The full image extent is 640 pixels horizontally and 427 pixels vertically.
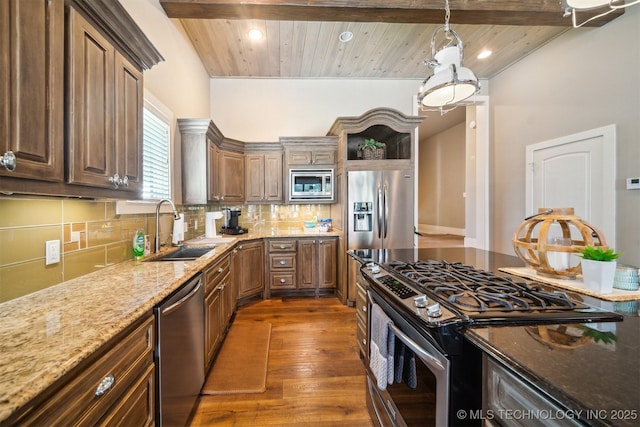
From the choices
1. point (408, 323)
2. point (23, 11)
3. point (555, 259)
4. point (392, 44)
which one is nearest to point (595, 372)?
point (408, 323)

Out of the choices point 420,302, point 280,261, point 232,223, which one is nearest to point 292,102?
point 232,223

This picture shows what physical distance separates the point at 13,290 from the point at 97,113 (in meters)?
0.86

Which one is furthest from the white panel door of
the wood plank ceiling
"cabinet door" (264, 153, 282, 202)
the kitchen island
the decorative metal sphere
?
"cabinet door" (264, 153, 282, 202)

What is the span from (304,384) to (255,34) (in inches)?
146

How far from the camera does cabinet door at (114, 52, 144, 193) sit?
137 centimetres

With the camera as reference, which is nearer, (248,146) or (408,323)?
(408,323)

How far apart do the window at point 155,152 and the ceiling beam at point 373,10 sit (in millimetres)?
1014

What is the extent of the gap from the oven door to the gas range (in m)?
0.11

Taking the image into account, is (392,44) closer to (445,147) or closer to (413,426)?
(413,426)

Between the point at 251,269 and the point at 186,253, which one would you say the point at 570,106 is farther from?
the point at 186,253

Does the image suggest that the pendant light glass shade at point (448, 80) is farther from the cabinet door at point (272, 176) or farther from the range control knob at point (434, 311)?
the cabinet door at point (272, 176)

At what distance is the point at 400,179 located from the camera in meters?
3.46

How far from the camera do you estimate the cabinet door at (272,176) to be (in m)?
3.88

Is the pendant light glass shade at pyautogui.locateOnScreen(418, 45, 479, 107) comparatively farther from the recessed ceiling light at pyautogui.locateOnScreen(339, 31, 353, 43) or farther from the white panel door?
the white panel door
